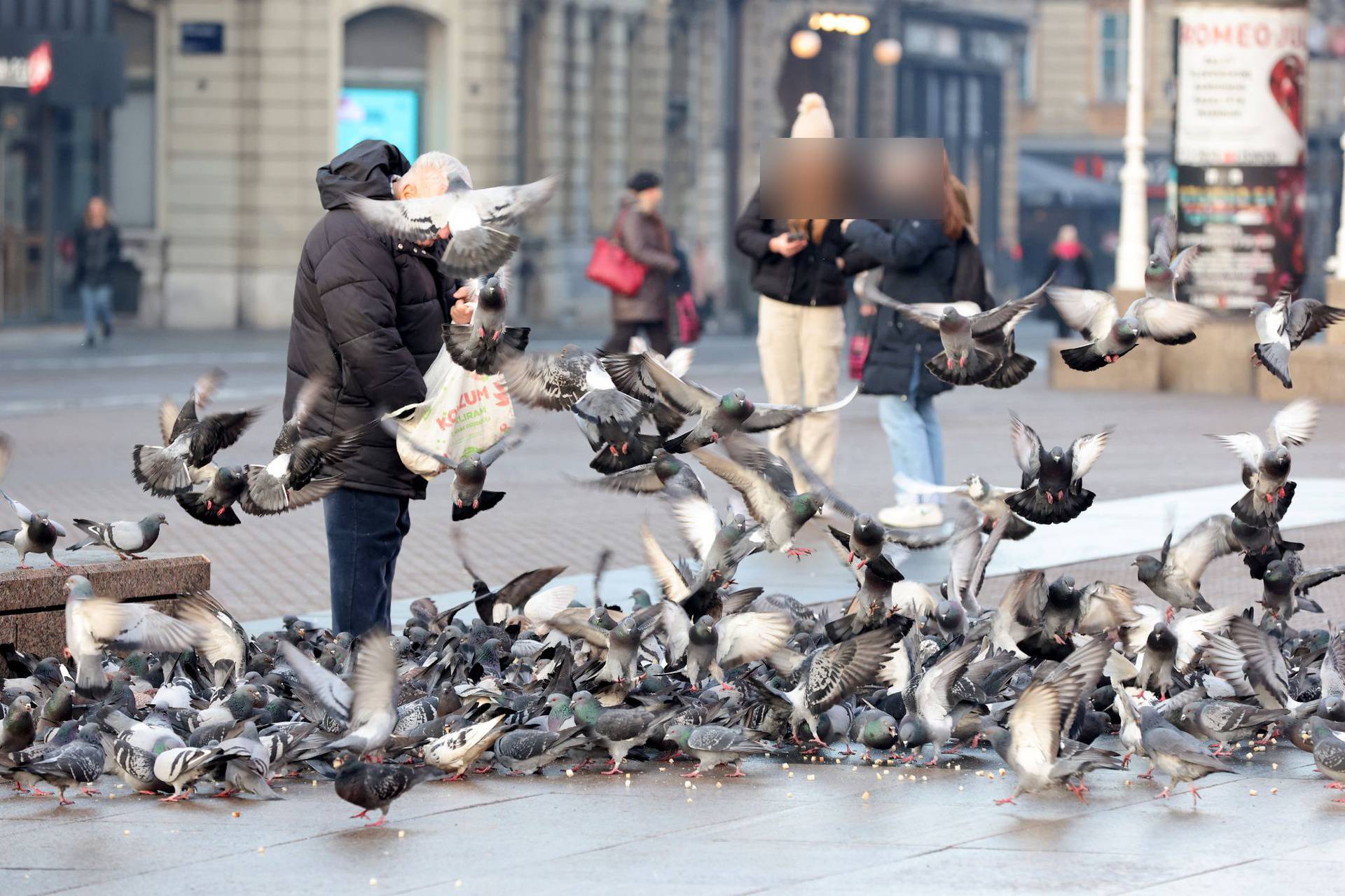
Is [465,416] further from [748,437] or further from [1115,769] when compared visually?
[1115,769]

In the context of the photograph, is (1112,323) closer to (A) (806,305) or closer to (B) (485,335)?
(B) (485,335)

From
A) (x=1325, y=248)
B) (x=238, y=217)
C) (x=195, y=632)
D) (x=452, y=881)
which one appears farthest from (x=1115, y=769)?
(x=1325, y=248)

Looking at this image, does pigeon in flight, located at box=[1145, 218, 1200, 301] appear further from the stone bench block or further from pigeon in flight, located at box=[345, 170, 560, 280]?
the stone bench block

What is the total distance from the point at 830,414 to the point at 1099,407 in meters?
8.88

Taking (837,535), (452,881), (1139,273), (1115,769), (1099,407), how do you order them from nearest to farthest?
1. (452,881)
2. (1115,769)
3. (837,535)
4. (1099,407)
5. (1139,273)

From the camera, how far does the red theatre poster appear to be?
21.9 metres

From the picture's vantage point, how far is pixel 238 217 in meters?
34.0

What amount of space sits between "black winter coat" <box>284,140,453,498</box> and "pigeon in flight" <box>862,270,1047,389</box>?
1.63m

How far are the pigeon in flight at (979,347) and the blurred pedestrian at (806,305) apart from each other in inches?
153

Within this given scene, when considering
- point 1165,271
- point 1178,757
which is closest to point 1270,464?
point 1165,271

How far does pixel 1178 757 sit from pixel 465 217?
8.89 ft

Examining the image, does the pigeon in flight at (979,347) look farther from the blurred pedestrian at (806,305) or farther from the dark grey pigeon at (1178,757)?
the blurred pedestrian at (806,305)

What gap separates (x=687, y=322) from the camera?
19.8 m

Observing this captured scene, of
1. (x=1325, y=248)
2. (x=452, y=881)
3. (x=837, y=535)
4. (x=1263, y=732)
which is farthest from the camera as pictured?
(x=1325, y=248)
